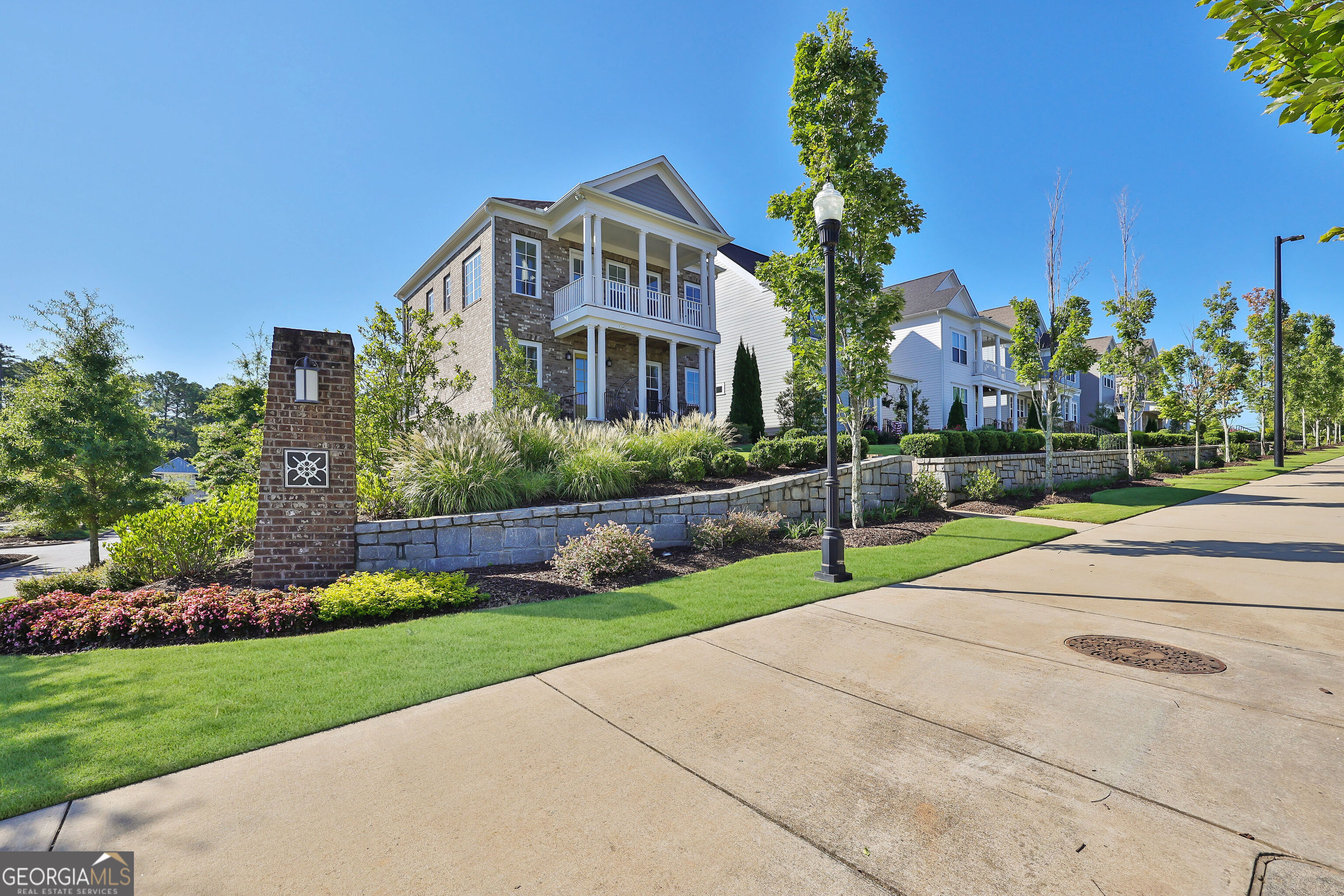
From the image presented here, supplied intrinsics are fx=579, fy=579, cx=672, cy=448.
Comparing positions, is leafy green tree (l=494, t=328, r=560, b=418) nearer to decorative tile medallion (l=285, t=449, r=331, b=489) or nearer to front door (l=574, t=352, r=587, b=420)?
front door (l=574, t=352, r=587, b=420)

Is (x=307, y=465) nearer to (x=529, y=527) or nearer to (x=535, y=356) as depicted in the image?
(x=529, y=527)

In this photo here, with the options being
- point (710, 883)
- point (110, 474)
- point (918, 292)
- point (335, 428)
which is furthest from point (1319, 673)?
point (918, 292)

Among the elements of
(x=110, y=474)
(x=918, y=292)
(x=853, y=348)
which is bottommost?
(x=110, y=474)

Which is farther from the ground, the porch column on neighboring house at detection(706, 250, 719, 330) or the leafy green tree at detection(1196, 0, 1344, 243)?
the porch column on neighboring house at detection(706, 250, 719, 330)

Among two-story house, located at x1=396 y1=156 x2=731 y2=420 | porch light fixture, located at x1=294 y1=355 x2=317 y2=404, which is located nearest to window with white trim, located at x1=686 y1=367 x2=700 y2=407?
two-story house, located at x1=396 y1=156 x2=731 y2=420

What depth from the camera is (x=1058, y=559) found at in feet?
23.6

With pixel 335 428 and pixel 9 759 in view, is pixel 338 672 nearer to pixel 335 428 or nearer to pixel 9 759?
pixel 9 759

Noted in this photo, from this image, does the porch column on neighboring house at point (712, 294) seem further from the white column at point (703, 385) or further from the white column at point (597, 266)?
the white column at point (597, 266)

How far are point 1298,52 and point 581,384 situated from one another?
16.6 metres

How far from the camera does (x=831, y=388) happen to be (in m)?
6.53

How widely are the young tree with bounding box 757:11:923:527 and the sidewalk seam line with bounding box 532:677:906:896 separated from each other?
7.21 m

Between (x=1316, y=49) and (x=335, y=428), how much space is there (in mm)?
8009

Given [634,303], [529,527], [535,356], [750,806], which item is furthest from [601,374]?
[750,806]

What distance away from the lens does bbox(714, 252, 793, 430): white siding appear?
2255 cm
